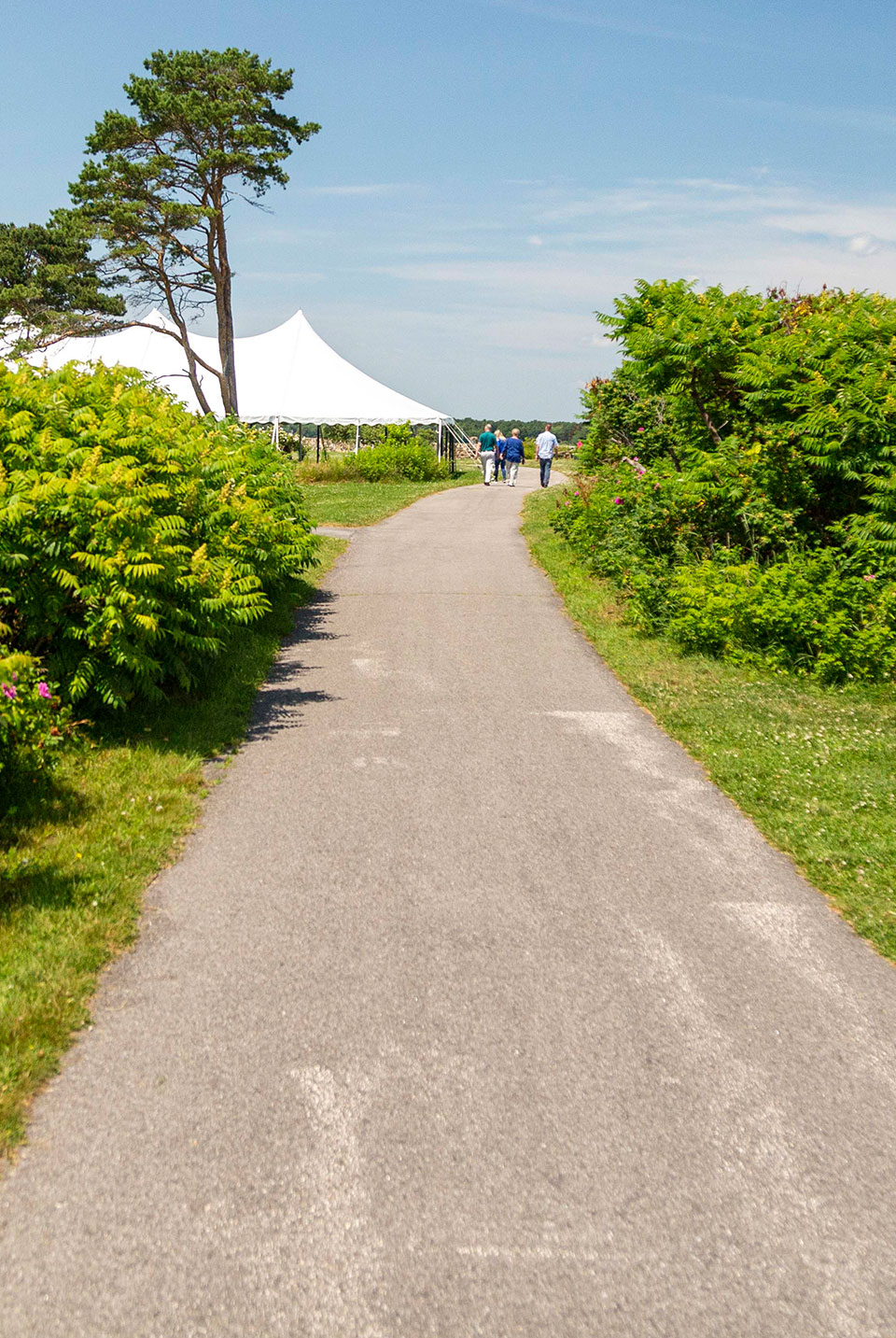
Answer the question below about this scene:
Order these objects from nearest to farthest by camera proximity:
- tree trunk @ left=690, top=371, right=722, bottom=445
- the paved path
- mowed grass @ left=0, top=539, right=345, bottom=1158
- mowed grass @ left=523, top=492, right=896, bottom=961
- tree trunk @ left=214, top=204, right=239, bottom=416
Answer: the paved path
mowed grass @ left=0, top=539, right=345, bottom=1158
mowed grass @ left=523, top=492, right=896, bottom=961
tree trunk @ left=690, top=371, right=722, bottom=445
tree trunk @ left=214, top=204, right=239, bottom=416

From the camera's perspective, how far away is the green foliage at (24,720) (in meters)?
4.89

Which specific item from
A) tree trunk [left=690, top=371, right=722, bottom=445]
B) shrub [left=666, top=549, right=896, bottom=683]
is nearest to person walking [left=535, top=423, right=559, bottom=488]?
tree trunk [left=690, top=371, right=722, bottom=445]

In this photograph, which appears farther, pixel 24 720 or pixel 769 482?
pixel 769 482

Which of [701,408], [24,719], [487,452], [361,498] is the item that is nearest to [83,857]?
[24,719]

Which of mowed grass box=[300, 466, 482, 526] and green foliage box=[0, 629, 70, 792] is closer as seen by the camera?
green foliage box=[0, 629, 70, 792]

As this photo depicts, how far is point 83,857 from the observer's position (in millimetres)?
5105

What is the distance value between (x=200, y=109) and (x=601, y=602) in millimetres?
22710

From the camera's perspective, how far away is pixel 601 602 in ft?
43.0

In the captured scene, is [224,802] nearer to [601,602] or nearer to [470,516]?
[601,602]

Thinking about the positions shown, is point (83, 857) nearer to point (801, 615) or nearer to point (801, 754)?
point (801, 754)

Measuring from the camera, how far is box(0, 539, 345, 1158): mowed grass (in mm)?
3701

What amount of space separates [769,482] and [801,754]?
12.6 feet

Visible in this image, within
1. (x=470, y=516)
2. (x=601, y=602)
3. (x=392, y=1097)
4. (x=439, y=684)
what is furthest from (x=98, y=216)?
(x=392, y=1097)

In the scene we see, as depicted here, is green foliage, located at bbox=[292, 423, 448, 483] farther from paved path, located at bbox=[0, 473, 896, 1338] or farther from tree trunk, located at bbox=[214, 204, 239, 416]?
paved path, located at bbox=[0, 473, 896, 1338]
